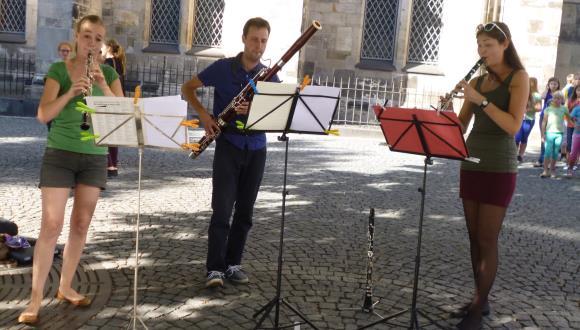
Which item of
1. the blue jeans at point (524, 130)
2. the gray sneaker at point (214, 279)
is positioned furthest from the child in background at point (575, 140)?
the gray sneaker at point (214, 279)

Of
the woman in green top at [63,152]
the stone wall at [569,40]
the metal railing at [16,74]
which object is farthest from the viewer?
the stone wall at [569,40]

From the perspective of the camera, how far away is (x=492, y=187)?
4492 mm

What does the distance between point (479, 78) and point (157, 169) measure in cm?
656

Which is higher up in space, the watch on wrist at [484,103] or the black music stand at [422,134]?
the watch on wrist at [484,103]

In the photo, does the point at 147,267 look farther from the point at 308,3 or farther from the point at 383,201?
the point at 308,3

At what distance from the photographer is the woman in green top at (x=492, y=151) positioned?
441 centimetres

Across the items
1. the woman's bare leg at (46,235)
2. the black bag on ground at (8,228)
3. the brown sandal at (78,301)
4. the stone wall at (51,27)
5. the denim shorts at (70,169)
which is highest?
the stone wall at (51,27)

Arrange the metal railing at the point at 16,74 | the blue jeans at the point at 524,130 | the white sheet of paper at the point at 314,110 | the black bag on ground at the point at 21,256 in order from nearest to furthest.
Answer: the white sheet of paper at the point at 314,110 < the black bag on ground at the point at 21,256 < the blue jeans at the point at 524,130 < the metal railing at the point at 16,74

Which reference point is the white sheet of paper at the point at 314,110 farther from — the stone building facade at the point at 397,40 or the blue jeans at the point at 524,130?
the stone building facade at the point at 397,40

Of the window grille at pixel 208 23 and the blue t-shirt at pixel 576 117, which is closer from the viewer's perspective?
the blue t-shirt at pixel 576 117

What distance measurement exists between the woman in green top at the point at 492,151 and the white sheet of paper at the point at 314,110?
915mm

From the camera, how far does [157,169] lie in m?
10.4

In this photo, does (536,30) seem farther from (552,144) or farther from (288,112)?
(288,112)

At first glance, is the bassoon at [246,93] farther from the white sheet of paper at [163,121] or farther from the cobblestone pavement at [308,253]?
the cobblestone pavement at [308,253]
